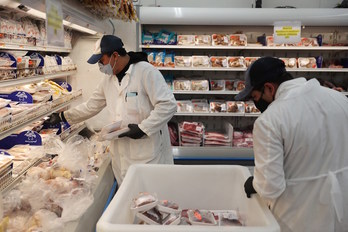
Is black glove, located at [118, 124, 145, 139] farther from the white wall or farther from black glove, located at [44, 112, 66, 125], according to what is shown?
the white wall

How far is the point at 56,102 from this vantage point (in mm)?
2934

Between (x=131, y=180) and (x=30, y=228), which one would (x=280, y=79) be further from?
(x=30, y=228)

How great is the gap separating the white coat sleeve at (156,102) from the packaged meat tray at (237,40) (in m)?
2.28

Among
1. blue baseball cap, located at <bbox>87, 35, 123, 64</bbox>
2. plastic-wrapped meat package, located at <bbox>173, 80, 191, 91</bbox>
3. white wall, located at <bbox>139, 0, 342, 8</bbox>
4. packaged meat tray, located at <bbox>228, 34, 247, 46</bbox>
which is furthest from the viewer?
white wall, located at <bbox>139, 0, 342, 8</bbox>

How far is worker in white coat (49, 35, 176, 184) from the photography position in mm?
2617

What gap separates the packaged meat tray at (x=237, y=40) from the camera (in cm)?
464

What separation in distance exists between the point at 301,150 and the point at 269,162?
9.0 inches

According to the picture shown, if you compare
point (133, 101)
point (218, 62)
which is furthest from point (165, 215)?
point (218, 62)

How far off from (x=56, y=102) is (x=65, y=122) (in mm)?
374

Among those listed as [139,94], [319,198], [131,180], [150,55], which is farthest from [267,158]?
[150,55]

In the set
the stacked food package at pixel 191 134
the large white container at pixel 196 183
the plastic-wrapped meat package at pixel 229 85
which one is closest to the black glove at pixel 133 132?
the large white container at pixel 196 183

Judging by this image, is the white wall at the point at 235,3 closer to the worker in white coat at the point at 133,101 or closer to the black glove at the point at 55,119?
the worker in white coat at the point at 133,101

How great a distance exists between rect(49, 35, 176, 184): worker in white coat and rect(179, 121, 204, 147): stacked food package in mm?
1883

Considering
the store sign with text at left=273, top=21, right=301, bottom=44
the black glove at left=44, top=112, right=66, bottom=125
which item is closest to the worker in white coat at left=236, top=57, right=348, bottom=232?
the black glove at left=44, top=112, right=66, bottom=125
